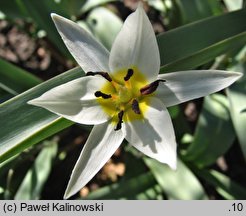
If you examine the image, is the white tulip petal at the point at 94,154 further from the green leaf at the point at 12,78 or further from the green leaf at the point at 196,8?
the green leaf at the point at 196,8

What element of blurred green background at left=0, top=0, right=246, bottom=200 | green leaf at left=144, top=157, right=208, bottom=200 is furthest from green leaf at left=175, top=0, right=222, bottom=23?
green leaf at left=144, top=157, right=208, bottom=200

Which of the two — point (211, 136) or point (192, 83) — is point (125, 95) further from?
point (211, 136)

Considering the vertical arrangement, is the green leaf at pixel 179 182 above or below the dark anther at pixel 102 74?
below

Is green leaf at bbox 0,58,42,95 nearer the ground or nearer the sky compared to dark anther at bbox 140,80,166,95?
nearer the sky

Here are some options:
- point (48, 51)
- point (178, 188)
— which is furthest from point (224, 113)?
point (48, 51)

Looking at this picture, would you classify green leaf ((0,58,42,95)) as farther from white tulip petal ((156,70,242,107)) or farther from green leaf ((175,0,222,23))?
green leaf ((175,0,222,23))

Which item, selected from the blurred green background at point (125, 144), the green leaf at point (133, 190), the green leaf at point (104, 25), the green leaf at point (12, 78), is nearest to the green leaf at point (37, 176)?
the blurred green background at point (125, 144)
